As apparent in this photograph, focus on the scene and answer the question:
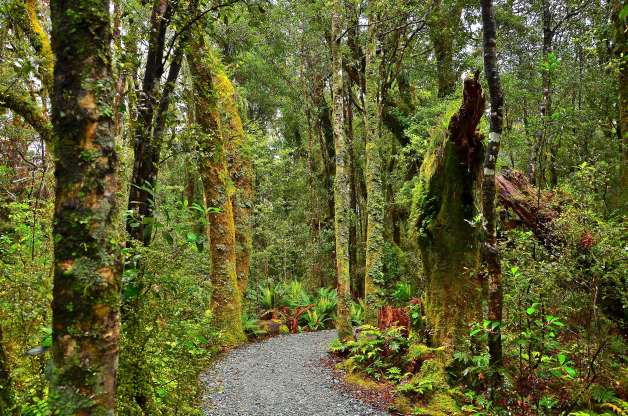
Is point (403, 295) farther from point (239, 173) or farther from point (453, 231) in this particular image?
point (239, 173)

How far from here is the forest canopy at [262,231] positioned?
2.01 meters

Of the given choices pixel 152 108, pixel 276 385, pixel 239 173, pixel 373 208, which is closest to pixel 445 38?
pixel 373 208

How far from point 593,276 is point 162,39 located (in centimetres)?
599

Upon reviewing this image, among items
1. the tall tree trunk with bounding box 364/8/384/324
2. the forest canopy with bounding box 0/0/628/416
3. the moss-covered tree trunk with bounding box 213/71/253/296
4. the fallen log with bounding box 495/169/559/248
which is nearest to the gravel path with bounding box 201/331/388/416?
the forest canopy with bounding box 0/0/628/416

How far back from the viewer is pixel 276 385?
757 cm

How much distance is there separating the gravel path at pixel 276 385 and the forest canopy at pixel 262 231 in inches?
21.8

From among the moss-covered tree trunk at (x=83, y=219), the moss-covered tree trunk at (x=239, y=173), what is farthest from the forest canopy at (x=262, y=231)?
the moss-covered tree trunk at (x=239, y=173)

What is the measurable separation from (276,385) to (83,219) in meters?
6.50

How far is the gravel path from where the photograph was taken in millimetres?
6281

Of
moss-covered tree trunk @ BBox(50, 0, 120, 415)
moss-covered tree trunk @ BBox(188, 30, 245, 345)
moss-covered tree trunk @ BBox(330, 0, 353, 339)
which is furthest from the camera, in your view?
moss-covered tree trunk @ BBox(188, 30, 245, 345)

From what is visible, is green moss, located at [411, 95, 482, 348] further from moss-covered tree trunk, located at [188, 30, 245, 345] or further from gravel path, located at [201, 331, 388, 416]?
moss-covered tree trunk, located at [188, 30, 245, 345]

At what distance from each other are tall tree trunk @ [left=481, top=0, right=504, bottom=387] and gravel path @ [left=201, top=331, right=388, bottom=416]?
2.30 metres

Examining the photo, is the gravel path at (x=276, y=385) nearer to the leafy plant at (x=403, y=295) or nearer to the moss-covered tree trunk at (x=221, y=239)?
the moss-covered tree trunk at (x=221, y=239)

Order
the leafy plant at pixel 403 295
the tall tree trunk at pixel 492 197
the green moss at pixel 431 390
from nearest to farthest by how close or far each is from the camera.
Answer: the tall tree trunk at pixel 492 197, the green moss at pixel 431 390, the leafy plant at pixel 403 295
